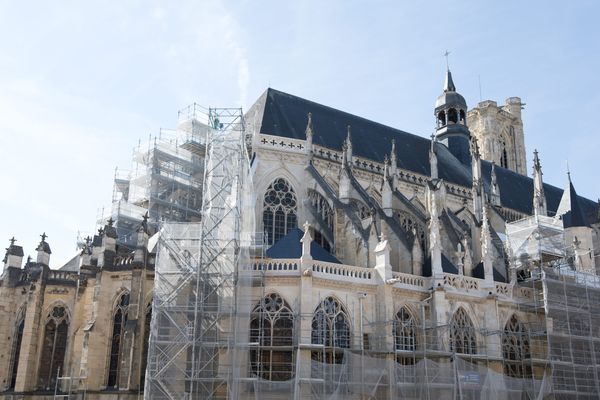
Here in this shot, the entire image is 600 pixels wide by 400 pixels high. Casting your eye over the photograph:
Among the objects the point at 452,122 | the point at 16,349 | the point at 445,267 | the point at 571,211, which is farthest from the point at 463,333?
the point at 452,122

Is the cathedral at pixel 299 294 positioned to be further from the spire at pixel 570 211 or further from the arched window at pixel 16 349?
the spire at pixel 570 211

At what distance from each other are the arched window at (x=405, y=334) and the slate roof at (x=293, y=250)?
2.79 metres

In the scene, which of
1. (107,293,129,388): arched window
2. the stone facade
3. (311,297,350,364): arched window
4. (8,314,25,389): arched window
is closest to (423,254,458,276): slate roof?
(311,297,350,364): arched window

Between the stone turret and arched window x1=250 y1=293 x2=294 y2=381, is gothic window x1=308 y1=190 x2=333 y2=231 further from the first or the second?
the stone turret

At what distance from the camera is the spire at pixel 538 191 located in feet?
98.2

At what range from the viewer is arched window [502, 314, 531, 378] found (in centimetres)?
2264

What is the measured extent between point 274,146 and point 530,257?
11207 millimetres

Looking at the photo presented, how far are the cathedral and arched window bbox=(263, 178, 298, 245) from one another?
0.17 feet

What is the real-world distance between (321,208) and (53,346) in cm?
1037

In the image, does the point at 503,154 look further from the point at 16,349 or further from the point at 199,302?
the point at 16,349

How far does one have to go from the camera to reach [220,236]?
1933 cm

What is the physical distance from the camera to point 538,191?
31281 mm

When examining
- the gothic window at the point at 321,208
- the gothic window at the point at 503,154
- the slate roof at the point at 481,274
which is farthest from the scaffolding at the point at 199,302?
the gothic window at the point at 503,154

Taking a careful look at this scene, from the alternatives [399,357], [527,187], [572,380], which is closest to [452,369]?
[399,357]
